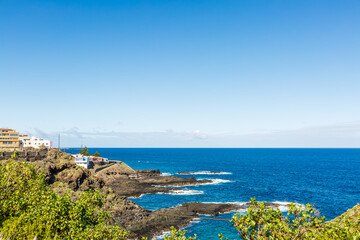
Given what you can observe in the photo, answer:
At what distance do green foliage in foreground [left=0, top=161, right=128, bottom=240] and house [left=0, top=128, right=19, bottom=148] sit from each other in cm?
13884

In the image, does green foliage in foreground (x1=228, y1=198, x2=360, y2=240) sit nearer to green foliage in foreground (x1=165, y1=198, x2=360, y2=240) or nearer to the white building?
green foliage in foreground (x1=165, y1=198, x2=360, y2=240)

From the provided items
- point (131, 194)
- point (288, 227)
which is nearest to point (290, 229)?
point (288, 227)

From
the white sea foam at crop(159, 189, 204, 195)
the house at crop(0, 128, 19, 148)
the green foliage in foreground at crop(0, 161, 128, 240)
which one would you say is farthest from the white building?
the green foliage in foreground at crop(0, 161, 128, 240)

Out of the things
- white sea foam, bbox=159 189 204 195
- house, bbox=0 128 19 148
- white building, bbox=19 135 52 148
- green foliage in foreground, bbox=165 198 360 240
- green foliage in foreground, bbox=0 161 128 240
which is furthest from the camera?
white building, bbox=19 135 52 148

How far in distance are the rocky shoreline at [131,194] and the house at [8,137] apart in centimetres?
6194

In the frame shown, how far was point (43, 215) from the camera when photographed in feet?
62.8

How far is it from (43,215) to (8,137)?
488 feet

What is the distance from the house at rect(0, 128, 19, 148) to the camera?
138413 millimetres

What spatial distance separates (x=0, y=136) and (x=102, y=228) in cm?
15083

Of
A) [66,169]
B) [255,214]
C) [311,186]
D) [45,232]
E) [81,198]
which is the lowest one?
[311,186]

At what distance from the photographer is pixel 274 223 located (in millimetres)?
14328

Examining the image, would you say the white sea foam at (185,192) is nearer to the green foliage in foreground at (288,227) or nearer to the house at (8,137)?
the green foliage in foreground at (288,227)

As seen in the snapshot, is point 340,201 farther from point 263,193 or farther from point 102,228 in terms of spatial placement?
point 102,228

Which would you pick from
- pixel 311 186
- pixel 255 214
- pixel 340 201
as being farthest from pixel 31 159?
pixel 311 186
